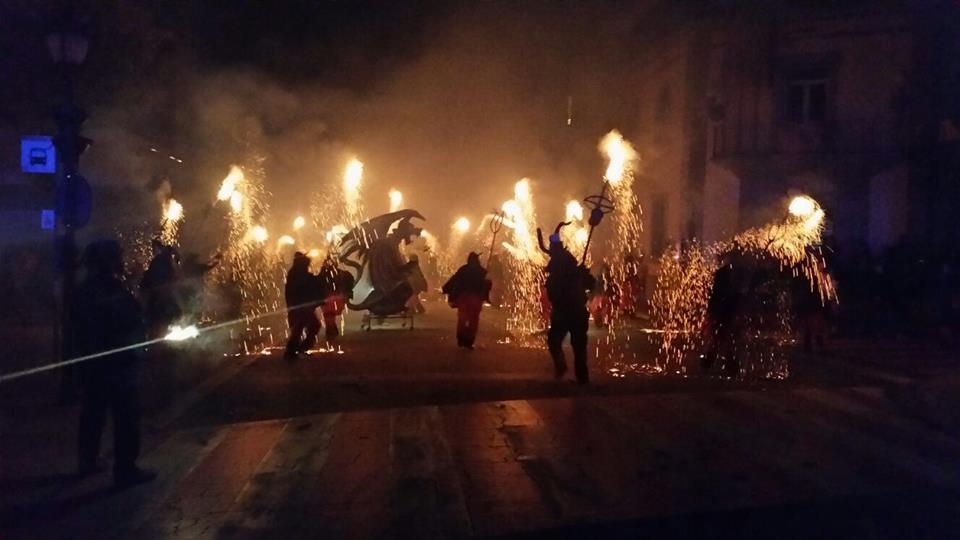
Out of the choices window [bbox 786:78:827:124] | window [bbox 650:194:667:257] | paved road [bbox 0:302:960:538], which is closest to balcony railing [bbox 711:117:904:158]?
window [bbox 786:78:827:124]

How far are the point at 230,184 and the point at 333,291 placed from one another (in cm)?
756

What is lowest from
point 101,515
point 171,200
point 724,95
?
point 101,515

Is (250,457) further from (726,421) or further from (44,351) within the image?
(44,351)

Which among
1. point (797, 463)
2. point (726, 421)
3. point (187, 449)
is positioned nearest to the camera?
point (797, 463)

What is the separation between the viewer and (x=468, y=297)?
1633cm

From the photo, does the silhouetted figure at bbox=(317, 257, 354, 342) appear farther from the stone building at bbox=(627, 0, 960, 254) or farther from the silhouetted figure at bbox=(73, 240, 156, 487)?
the stone building at bbox=(627, 0, 960, 254)

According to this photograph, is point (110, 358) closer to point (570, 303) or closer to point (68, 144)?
point (68, 144)

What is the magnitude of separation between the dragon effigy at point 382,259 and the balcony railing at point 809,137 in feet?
28.3

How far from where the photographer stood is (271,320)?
2381 cm

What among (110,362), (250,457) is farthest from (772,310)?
(110,362)

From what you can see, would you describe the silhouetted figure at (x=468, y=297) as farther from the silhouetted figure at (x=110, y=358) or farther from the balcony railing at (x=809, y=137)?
the balcony railing at (x=809, y=137)

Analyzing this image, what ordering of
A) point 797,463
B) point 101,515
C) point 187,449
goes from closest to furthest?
point 101,515, point 797,463, point 187,449

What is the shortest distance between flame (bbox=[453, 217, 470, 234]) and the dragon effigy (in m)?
23.0

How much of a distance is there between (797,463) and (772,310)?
9.52 metres
